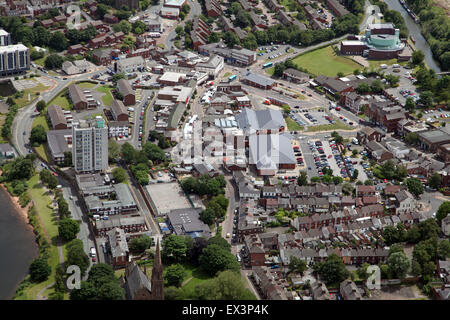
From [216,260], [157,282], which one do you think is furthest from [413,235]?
[157,282]

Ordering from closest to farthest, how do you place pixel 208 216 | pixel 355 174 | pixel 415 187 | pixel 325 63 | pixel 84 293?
pixel 84 293 → pixel 208 216 → pixel 415 187 → pixel 355 174 → pixel 325 63

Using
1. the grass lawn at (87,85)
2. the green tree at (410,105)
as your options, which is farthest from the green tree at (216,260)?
the grass lawn at (87,85)

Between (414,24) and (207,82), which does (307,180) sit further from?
(414,24)

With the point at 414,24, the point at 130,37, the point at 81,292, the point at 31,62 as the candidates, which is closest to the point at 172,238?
the point at 81,292

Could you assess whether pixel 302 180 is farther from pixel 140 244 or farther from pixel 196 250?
pixel 140 244

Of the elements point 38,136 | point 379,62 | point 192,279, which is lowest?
point 38,136

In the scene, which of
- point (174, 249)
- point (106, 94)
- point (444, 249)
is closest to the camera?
point (174, 249)

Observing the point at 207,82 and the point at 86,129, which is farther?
the point at 207,82
